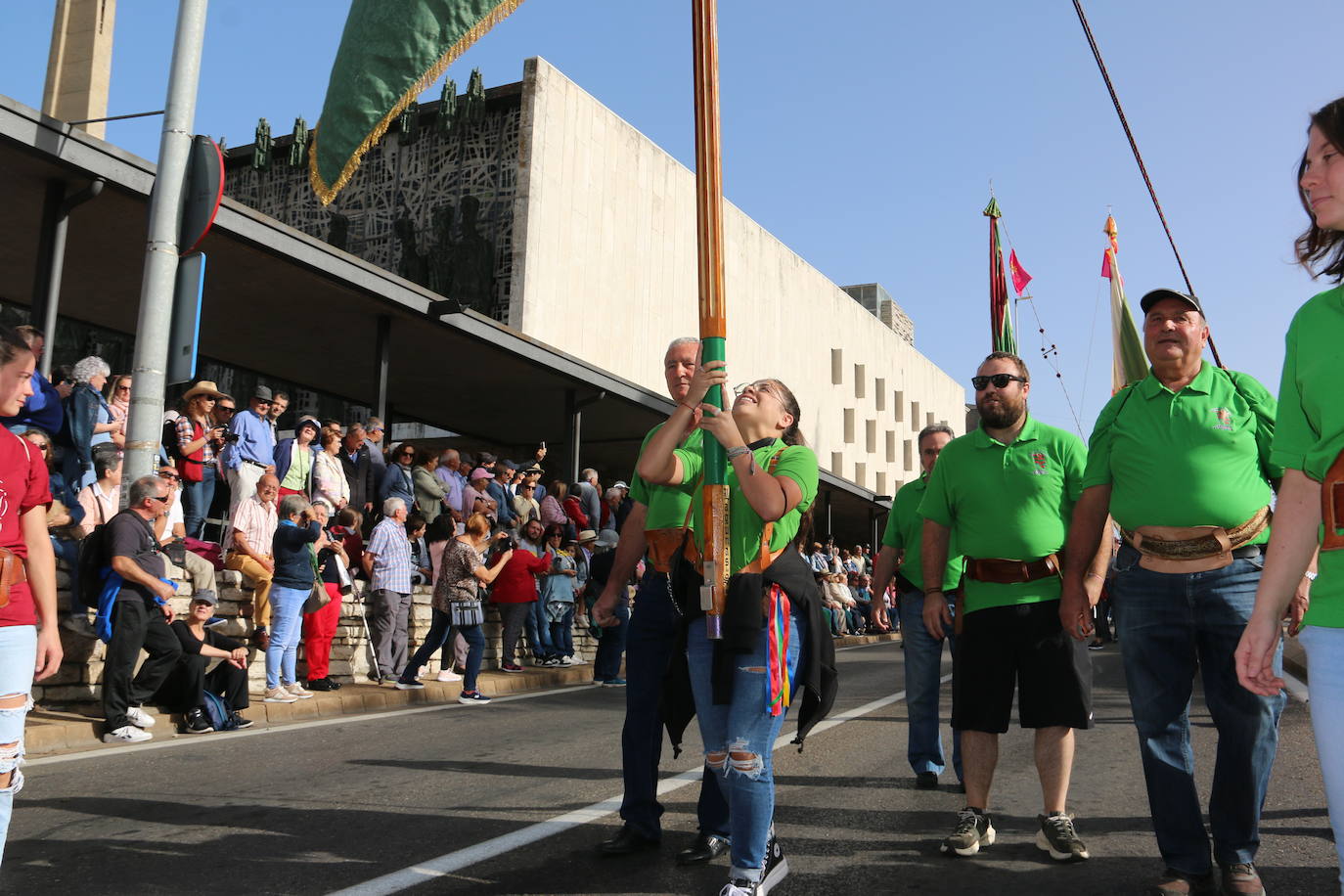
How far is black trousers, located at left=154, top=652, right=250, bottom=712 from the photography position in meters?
8.14

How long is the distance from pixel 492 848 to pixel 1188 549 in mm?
2912

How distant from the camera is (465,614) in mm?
10734

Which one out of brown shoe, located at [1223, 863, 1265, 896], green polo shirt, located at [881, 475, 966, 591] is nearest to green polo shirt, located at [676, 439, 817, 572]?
brown shoe, located at [1223, 863, 1265, 896]

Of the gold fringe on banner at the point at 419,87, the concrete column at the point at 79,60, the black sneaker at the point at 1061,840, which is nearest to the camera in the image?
the black sneaker at the point at 1061,840

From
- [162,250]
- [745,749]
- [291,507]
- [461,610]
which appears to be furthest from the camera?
[461,610]

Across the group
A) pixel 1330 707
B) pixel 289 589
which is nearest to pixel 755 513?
pixel 1330 707

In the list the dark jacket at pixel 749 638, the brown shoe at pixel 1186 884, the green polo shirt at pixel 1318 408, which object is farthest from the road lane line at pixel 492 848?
the green polo shirt at pixel 1318 408

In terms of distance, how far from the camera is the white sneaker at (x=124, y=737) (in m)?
7.45

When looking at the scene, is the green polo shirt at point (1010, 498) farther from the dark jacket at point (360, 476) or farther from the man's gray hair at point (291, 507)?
the dark jacket at point (360, 476)

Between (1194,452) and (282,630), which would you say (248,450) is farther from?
(1194,452)

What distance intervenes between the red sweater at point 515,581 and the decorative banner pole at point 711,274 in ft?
29.8

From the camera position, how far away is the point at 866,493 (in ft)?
117

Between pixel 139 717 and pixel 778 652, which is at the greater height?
pixel 778 652

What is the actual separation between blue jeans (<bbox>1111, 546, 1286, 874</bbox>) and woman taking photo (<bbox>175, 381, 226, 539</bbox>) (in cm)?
930
